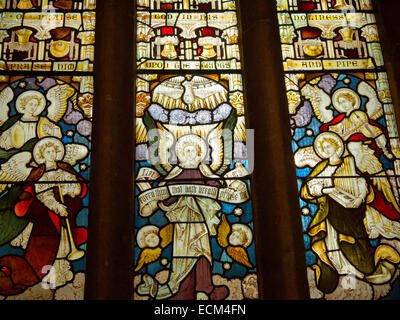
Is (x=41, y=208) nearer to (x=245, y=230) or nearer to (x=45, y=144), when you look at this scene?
(x=45, y=144)

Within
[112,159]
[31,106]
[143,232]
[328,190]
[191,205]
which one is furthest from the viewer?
[31,106]

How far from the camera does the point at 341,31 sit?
5676 mm

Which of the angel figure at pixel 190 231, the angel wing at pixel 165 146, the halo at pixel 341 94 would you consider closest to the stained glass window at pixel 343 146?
the halo at pixel 341 94

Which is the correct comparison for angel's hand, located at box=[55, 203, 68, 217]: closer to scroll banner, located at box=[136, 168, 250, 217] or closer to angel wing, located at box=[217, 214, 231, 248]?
scroll banner, located at box=[136, 168, 250, 217]

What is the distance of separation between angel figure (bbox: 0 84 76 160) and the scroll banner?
0.95m

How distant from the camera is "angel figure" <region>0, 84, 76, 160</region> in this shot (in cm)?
508

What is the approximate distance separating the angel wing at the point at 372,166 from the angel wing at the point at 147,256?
6.17 ft

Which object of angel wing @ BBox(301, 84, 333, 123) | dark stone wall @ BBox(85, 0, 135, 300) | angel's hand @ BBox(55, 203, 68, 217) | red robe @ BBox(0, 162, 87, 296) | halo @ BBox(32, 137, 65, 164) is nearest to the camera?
→ dark stone wall @ BBox(85, 0, 135, 300)

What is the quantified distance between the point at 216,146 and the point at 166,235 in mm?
899

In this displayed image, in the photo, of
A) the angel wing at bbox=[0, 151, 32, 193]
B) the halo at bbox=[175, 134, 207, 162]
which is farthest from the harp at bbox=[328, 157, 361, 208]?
the angel wing at bbox=[0, 151, 32, 193]

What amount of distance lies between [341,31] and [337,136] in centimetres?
114

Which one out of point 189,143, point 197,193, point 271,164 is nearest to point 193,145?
point 189,143

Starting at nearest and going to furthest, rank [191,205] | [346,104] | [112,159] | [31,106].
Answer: [112,159]
[191,205]
[31,106]
[346,104]

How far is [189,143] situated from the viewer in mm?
5121
